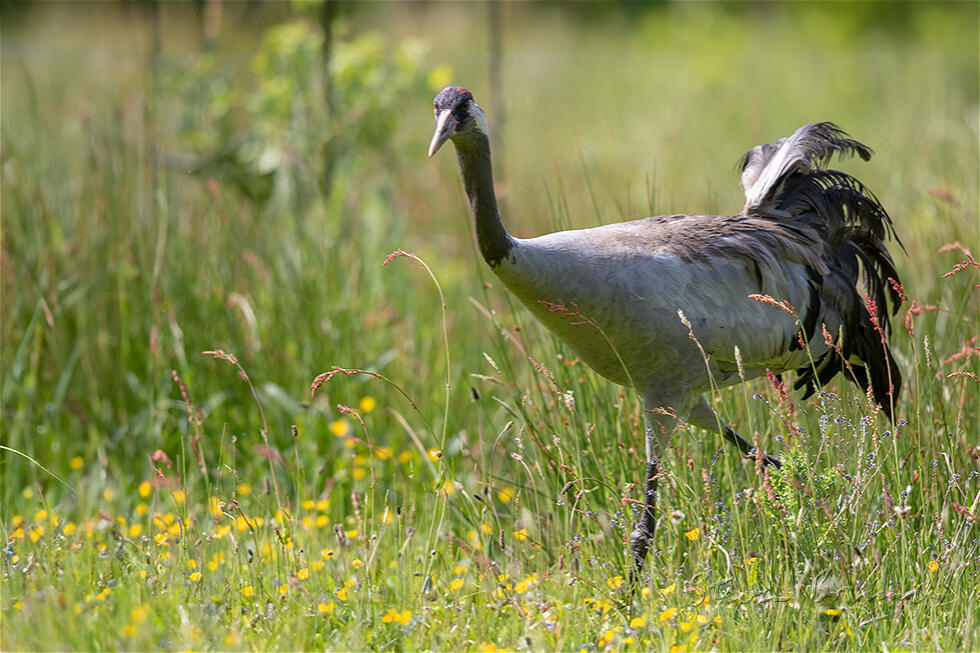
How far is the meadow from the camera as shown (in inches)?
109

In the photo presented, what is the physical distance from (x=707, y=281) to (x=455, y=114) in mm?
991

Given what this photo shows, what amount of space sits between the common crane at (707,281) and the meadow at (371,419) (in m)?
0.17

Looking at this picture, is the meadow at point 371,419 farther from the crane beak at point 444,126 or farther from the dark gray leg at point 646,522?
the crane beak at point 444,126

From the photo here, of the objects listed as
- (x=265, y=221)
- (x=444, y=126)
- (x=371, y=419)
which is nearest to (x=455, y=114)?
(x=444, y=126)

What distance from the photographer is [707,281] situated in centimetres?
344

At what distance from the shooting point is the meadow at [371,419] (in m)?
2.78

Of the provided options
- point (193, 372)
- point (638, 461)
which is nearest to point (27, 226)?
A: point (193, 372)

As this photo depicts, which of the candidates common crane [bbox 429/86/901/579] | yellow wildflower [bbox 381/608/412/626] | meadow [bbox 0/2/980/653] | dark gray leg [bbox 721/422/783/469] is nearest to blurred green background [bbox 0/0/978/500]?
meadow [bbox 0/2/980/653]

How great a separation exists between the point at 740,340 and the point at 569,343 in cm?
56

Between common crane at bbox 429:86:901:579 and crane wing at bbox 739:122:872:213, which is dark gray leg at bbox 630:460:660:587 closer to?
common crane at bbox 429:86:901:579

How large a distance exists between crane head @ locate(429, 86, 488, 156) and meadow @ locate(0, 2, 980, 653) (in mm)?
556

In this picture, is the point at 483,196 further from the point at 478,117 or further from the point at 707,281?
the point at 707,281

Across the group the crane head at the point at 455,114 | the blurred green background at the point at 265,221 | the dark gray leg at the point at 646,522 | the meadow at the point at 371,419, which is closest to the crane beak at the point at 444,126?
the crane head at the point at 455,114

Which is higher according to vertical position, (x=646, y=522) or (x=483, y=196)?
(x=483, y=196)
